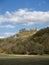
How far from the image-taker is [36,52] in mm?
198750

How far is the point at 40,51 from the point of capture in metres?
198

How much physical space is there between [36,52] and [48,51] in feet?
28.5

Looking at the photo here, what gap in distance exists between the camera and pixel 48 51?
199 meters

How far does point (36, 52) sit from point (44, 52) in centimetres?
578

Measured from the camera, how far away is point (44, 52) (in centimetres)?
19800

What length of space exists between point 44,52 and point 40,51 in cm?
296

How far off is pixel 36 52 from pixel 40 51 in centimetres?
299

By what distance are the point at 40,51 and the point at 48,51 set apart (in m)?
5.82
